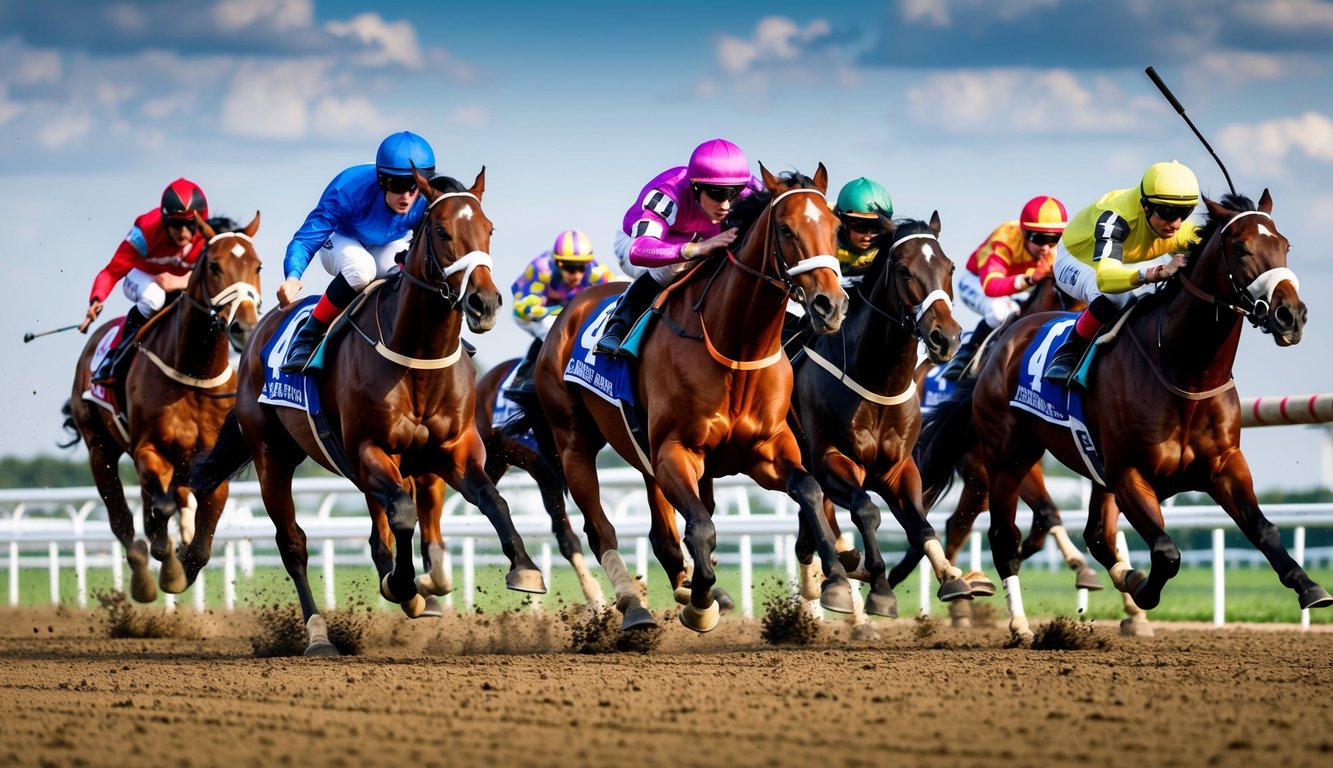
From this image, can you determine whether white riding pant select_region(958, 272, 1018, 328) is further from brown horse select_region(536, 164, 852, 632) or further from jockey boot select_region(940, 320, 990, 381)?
brown horse select_region(536, 164, 852, 632)

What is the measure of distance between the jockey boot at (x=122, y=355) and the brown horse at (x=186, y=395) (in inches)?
5.0

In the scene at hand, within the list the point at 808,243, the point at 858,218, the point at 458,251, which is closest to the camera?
the point at 808,243

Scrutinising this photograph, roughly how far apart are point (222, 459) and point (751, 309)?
3591 millimetres

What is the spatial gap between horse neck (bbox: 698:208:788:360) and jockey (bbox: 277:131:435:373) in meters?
1.68

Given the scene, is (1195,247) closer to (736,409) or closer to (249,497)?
(736,409)

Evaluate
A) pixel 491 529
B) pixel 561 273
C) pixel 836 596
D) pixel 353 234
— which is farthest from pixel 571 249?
pixel 836 596

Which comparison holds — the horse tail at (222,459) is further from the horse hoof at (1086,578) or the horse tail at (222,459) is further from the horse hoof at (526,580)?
the horse hoof at (1086,578)

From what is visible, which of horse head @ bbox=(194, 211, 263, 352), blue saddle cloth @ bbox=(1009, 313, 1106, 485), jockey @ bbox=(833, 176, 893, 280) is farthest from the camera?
horse head @ bbox=(194, 211, 263, 352)

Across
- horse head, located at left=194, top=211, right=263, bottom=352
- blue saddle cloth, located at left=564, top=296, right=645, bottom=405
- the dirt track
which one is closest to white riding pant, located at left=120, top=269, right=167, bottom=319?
horse head, located at left=194, top=211, right=263, bottom=352

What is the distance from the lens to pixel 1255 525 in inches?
262

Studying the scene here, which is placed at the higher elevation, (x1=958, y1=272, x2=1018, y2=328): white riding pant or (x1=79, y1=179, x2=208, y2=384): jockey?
(x1=79, y1=179, x2=208, y2=384): jockey

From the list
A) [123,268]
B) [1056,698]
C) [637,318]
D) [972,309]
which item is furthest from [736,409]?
[123,268]

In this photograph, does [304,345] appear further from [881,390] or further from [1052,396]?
[1052,396]

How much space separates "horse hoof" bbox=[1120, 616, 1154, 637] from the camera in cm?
876
